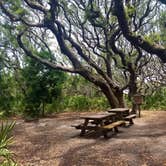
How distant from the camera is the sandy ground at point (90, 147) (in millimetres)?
8648

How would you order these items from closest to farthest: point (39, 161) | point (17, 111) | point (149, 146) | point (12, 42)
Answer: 1. point (39, 161)
2. point (149, 146)
3. point (17, 111)
4. point (12, 42)

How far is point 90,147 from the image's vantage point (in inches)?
396

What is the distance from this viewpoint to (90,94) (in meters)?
29.0

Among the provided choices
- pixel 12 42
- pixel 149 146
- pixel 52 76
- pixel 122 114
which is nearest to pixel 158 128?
pixel 122 114

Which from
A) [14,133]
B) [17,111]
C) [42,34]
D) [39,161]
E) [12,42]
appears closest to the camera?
[39,161]

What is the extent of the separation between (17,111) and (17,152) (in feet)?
39.0

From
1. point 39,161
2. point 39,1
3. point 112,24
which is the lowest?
point 39,161

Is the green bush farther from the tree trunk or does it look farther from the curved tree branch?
the curved tree branch

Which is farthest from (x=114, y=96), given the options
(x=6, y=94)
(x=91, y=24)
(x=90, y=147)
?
(x=90, y=147)

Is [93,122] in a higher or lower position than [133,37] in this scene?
lower

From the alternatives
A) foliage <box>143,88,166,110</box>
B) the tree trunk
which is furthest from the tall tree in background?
foliage <box>143,88,166,110</box>

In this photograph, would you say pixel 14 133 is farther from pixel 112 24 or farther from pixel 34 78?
pixel 112 24

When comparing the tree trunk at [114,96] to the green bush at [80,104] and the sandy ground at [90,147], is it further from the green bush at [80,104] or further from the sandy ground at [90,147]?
the sandy ground at [90,147]

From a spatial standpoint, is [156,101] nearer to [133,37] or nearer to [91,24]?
[91,24]
